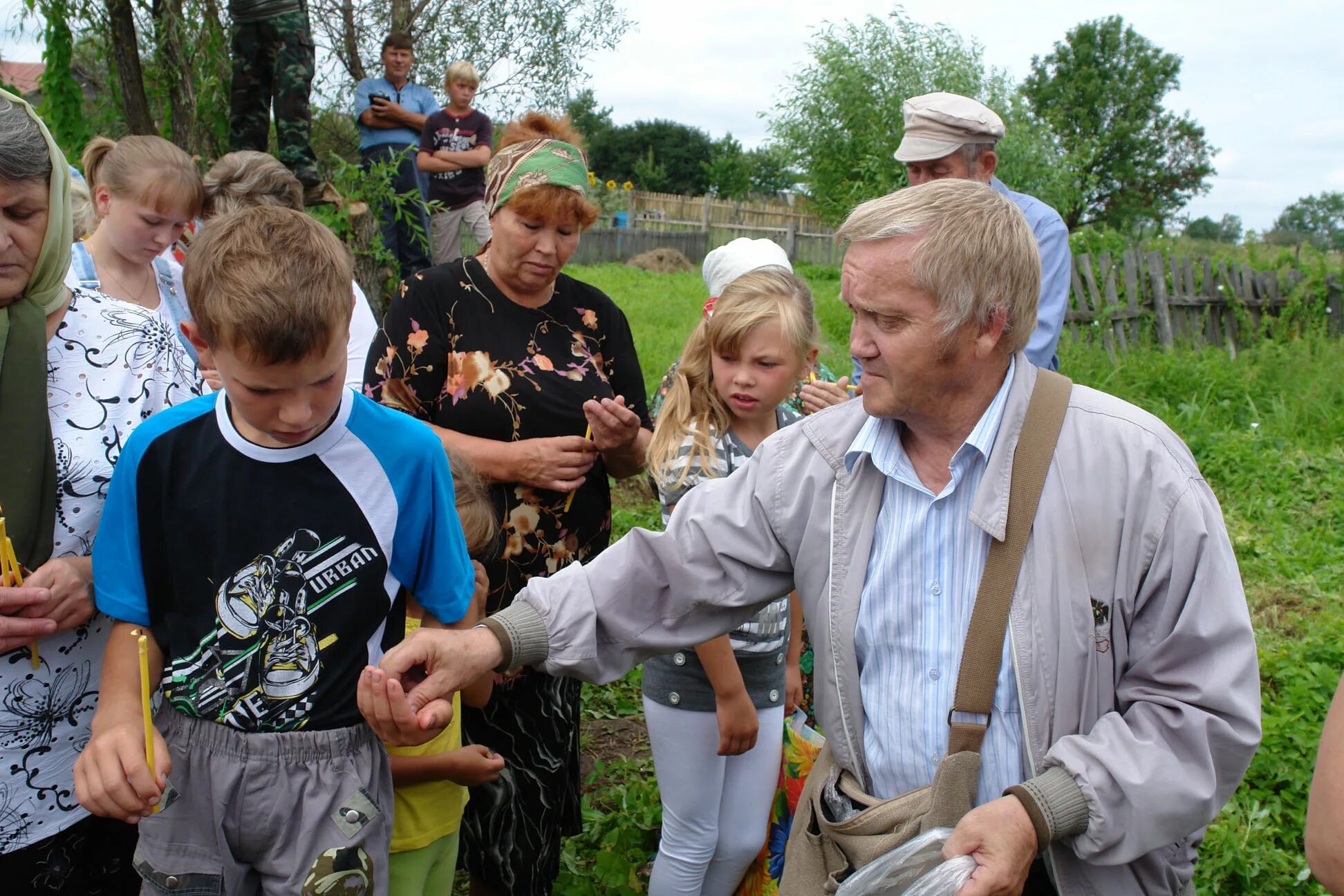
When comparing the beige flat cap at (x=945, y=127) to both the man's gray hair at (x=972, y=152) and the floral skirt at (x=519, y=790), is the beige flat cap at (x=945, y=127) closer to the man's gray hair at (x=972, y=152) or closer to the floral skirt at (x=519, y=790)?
the man's gray hair at (x=972, y=152)

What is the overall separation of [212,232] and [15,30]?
12.7 ft

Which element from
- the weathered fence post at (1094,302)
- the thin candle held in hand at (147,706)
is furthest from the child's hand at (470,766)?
the weathered fence post at (1094,302)

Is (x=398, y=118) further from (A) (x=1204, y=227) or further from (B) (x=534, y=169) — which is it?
(A) (x=1204, y=227)

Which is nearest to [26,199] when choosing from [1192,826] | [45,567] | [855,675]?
[45,567]

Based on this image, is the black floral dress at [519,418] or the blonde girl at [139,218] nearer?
the black floral dress at [519,418]

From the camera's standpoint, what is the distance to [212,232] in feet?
6.33

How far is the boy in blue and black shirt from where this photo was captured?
1840mm

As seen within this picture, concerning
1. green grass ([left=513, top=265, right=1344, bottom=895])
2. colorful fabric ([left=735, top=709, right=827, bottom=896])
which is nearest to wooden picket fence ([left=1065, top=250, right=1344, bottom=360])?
green grass ([left=513, top=265, right=1344, bottom=895])

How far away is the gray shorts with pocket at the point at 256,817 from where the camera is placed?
1.85 metres

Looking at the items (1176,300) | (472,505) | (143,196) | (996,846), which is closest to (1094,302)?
(1176,300)

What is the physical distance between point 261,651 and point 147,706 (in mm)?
200

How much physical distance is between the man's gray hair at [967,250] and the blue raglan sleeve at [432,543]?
919mm

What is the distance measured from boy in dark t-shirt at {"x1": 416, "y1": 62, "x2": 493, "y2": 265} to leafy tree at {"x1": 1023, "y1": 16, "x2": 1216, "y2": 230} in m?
47.8

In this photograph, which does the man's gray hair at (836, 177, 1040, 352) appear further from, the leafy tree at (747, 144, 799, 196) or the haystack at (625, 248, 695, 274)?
the leafy tree at (747, 144, 799, 196)
